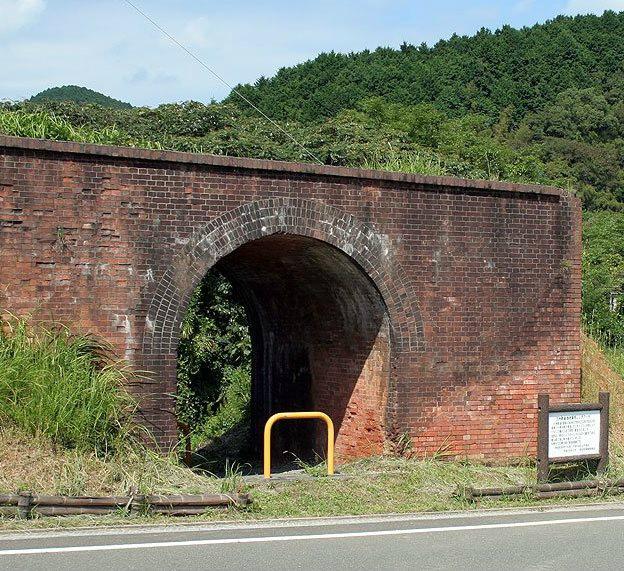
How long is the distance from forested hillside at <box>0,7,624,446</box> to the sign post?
3.89 meters

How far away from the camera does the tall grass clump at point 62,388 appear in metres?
10.6

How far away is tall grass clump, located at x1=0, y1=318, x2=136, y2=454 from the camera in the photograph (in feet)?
34.6

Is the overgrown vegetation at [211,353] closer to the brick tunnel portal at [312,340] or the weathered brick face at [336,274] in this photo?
the brick tunnel portal at [312,340]

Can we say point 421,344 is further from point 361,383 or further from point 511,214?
point 511,214

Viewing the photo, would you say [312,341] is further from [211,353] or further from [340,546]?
[211,353]

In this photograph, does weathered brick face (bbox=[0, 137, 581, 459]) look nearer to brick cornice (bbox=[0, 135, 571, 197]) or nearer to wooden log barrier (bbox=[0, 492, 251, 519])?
brick cornice (bbox=[0, 135, 571, 197])

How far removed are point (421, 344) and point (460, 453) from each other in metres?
1.57

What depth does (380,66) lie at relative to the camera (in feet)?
206

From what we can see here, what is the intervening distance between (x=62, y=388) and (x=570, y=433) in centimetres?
609

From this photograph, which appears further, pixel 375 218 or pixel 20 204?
pixel 375 218

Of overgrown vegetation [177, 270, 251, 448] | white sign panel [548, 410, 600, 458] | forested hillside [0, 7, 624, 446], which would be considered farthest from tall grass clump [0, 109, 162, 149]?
overgrown vegetation [177, 270, 251, 448]

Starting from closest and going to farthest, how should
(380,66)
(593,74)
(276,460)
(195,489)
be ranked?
1. (195,489)
2. (276,460)
3. (380,66)
4. (593,74)

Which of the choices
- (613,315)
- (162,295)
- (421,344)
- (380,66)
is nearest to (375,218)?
(421,344)

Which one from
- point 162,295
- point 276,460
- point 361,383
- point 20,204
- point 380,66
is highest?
point 380,66
